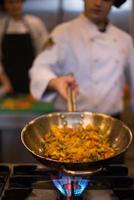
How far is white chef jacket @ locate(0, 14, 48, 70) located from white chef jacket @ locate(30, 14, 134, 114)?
1.62ft

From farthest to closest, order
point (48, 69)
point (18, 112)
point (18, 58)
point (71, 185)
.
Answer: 1. point (18, 58)
2. point (18, 112)
3. point (48, 69)
4. point (71, 185)

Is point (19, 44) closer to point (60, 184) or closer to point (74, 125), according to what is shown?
point (74, 125)

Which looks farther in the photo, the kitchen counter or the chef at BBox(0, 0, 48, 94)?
the chef at BBox(0, 0, 48, 94)

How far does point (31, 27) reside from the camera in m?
1.85

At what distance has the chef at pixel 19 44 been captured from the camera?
1.83m

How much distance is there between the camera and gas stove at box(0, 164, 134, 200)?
774mm

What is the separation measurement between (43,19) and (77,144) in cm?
110

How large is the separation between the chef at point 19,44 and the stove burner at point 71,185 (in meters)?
1.08

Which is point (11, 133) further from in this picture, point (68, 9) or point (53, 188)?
point (53, 188)

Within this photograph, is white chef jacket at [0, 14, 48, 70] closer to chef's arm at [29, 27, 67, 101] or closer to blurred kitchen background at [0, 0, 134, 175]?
blurred kitchen background at [0, 0, 134, 175]

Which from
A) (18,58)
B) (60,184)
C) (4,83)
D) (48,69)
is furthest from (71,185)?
(18,58)

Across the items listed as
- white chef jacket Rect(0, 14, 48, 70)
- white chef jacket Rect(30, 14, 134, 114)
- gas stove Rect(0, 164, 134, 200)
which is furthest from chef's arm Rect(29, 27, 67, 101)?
white chef jacket Rect(0, 14, 48, 70)

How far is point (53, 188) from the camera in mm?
832

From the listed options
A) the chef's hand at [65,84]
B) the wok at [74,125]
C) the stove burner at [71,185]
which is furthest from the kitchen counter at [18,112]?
the stove burner at [71,185]
